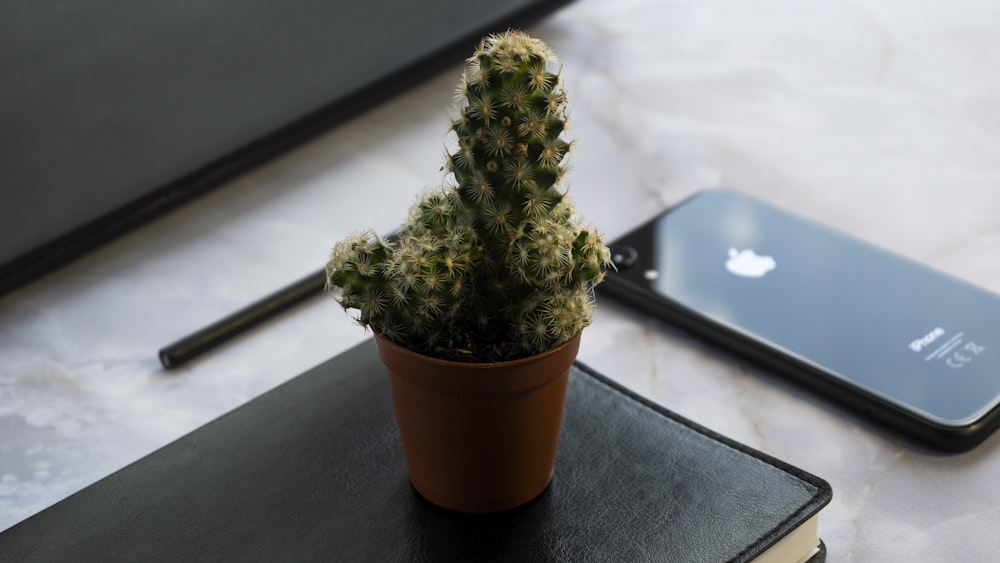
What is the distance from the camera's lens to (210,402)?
0.79 m

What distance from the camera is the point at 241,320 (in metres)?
0.86

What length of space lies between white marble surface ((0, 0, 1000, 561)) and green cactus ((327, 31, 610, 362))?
0.25 metres

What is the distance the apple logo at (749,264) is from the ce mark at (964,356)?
0.51 ft

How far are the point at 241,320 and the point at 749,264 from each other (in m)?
0.41

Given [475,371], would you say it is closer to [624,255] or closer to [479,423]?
[479,423]

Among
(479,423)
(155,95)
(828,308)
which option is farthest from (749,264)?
(155,95)

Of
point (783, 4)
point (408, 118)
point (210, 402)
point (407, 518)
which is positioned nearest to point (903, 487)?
point (407, 518)

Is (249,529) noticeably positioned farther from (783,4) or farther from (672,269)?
(783,4)

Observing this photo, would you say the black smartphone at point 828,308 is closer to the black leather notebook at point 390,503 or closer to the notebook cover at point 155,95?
the black leather notebook at point 390,503

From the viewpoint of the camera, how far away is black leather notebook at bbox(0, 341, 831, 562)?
600 mm

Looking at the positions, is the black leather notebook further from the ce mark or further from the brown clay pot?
the ce mark

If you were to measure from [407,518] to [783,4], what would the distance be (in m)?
0.96

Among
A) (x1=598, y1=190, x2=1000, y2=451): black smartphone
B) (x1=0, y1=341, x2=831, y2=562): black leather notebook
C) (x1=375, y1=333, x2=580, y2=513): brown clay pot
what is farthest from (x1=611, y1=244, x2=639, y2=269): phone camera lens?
(x1=375, y1=333, x2=580, y2=513): brown clay pot

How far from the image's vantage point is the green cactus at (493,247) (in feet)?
1.68
